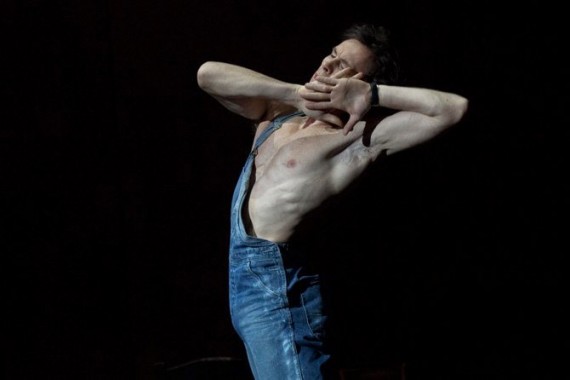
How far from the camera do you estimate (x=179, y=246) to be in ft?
10.5

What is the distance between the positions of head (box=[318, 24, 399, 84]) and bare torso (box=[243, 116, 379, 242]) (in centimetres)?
22

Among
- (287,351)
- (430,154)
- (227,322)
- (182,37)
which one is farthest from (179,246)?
(287,351)

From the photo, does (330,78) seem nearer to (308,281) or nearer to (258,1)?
(308,281)

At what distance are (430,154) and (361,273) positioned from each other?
1.72 ft

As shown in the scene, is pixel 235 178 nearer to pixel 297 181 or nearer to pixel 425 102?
pixel 297 181

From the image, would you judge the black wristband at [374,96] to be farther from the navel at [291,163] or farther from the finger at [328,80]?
the navel at [291,163]

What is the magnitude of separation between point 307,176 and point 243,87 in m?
0.30

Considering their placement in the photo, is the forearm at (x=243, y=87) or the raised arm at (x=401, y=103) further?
the forearm at (x=243, y=87)

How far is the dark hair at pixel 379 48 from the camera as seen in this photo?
230 cm

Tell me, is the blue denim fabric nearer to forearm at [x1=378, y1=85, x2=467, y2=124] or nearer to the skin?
the skin

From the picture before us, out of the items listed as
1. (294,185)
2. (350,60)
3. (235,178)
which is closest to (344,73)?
(350,60)

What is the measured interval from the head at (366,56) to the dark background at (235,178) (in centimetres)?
72

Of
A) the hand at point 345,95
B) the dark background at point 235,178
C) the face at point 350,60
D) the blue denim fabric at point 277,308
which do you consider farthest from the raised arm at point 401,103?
the dark background at point 235,178

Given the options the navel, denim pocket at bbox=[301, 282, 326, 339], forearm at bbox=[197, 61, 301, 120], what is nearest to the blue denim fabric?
denim pocket at bbox=[301, 282, 326, 339]
